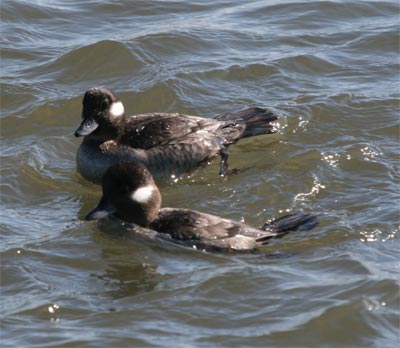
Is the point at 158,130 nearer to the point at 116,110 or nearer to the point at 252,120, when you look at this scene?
the point at 116,110

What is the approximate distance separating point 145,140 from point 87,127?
25.1 inches

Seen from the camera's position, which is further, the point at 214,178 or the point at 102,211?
the point at 214,178

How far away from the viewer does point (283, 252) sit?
984cm

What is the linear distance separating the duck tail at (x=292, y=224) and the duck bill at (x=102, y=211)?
139 cm

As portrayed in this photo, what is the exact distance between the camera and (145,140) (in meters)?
12.1

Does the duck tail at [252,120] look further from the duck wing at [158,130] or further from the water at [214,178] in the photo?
the duck wing at [158,130]

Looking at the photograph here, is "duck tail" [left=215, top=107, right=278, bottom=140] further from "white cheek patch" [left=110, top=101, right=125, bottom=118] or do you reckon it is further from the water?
"white cheek patch" [left=110, top=101, right=125, bottom=118]

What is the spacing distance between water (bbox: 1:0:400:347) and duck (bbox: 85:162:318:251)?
0.12 m

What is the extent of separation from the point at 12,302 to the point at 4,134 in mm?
4166

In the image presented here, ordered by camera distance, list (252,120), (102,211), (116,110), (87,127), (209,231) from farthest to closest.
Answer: (252,120), (116,110), (87,127), (102,211), (209,231)

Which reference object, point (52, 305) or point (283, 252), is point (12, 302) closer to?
point (52, 305)

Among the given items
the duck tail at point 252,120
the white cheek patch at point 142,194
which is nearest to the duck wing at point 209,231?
the white cheek patch at point 142,194

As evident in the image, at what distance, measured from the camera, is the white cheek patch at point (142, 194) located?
401 inches

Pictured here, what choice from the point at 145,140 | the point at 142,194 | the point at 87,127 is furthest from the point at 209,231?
the point at 87,127
